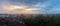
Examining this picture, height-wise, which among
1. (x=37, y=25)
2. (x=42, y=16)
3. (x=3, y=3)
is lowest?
(x=37, y=25)

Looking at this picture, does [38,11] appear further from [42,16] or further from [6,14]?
[6,14]

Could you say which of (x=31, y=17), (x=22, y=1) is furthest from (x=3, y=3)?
(x=31, y=17)

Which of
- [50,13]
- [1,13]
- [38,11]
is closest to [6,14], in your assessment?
[1,13]

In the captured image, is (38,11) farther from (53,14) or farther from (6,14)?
(6,14)

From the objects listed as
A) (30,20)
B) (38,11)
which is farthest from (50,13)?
(30,20)

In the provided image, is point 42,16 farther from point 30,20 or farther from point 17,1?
point 17,1

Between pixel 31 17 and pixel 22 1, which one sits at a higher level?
pixel 22 1

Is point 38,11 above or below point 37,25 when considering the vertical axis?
above
